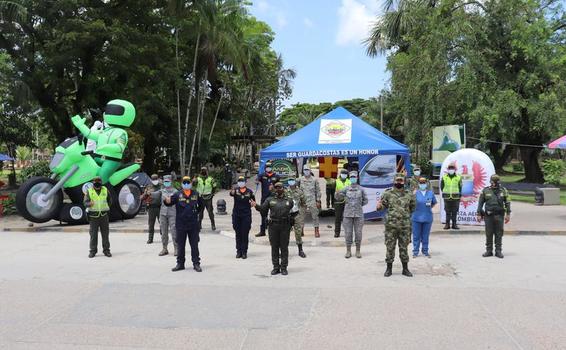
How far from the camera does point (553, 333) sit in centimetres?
565

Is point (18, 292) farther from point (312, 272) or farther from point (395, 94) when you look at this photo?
point (395, 94)

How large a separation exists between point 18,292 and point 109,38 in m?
17.4

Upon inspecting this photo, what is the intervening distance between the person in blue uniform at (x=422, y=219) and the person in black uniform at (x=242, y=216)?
3.30m

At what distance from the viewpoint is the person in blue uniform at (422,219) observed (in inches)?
413

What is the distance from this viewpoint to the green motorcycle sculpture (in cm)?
1580

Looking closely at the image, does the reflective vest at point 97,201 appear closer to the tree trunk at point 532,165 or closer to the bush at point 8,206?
the bush at point 8,206

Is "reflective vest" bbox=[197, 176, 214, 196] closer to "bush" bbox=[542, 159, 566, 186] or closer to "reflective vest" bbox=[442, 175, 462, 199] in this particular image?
"reflective vest" bbox=[442, 175, 462, 199]

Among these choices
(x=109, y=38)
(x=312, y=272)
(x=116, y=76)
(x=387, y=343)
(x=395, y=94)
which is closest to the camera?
(x=387, y=343)

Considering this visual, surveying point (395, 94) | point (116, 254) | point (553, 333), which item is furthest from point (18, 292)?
point (395, 94)

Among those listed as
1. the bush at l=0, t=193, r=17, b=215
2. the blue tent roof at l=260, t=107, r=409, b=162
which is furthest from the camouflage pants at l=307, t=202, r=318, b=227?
the bush at l=0, t=193, r=17, b=215

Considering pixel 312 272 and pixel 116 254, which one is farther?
pixel 116 254

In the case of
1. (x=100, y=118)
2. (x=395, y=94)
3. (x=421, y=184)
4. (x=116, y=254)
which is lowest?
(x=116, y=254)

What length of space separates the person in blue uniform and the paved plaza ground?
1.02 feet

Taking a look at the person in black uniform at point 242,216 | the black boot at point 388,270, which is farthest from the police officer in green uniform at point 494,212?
the person in black uniform at point 242,216
